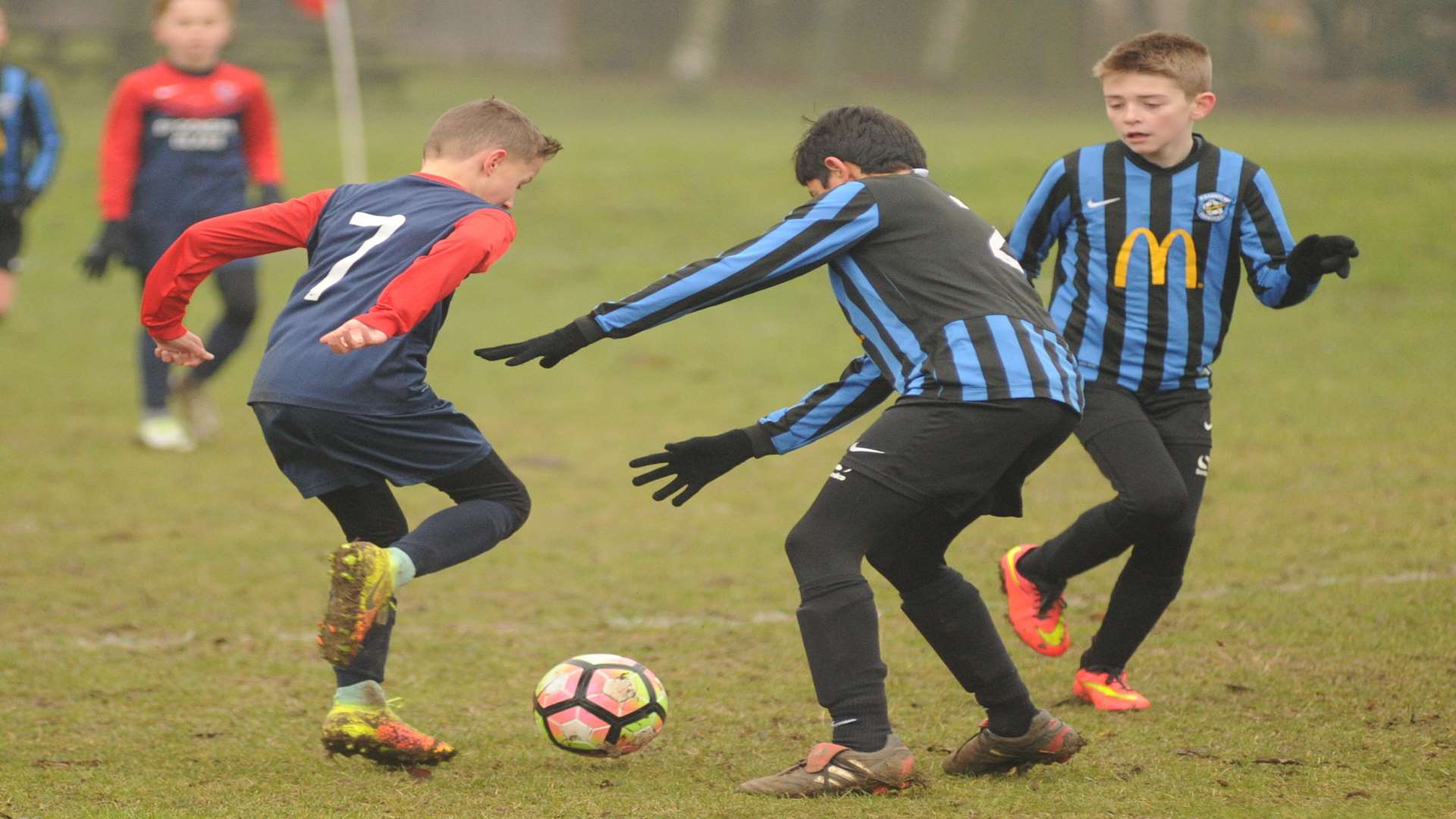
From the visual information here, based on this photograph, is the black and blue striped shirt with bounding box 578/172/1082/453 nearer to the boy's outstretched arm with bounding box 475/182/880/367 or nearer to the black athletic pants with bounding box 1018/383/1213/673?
the boy's outstretched arm with bounding box 475/182/880/367

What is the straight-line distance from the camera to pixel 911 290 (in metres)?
3.48

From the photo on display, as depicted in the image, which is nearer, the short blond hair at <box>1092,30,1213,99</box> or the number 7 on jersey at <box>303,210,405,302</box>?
the number 7 on jersey at <box>303,210,405,302</box>

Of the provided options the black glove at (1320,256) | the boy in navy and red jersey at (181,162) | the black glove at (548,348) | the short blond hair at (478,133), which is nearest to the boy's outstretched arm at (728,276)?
the black glove at (548,348)

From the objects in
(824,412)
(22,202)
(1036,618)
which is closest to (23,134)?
(22,202)

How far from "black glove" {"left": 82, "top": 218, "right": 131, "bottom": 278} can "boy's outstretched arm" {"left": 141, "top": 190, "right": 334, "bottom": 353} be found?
12.8ft

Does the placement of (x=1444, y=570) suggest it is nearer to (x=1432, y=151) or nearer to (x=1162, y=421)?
(x=1162, y=421)

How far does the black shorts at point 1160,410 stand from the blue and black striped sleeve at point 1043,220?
39 centimetres

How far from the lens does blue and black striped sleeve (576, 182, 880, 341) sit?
339 centimetres

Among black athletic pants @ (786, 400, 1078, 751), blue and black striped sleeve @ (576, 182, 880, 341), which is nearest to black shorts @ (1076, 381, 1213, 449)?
black athletic pants @ (786, 400, 1078, 751)

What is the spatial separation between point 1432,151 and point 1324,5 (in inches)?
95.3

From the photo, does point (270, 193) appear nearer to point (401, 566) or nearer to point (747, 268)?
point (401, 566)

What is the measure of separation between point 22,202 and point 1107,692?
20.6 ft

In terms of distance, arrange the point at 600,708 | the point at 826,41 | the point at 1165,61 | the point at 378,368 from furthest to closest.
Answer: the point at 826,41 < the point at 1165,61 < the point at 600,708 < the point at 378,368

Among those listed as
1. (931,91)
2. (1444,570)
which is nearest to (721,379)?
(1444,570)
